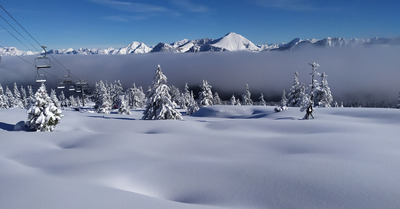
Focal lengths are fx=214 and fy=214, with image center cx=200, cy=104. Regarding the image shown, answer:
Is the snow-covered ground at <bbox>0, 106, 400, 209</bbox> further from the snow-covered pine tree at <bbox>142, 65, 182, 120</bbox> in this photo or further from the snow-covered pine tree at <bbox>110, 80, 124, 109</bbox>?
the snow-covered pine tree at <bbox>110, 80, 124, 109</bbox>

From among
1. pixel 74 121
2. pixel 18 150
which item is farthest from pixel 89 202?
pixel 74 121

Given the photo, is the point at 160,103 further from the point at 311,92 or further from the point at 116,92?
the point at 116,92

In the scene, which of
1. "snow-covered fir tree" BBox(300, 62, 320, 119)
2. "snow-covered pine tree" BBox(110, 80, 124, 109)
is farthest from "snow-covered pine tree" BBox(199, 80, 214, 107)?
"snow-covered fir tree" BBox(300, 62, 320, 119)

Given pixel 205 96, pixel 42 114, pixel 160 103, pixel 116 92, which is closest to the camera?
pixel 42 114

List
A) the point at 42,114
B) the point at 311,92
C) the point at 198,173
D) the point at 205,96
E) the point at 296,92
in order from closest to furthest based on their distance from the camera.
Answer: the point at 198,173 → the point at 42,114 → the point at 311,92 → the point at 296,92 → the point at 205,96

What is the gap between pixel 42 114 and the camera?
1783cm

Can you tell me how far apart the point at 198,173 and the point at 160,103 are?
2458 centimetres

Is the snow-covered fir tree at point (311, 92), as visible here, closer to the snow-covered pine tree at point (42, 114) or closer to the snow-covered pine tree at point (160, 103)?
the snow-covered pine tree at point (160, 103)

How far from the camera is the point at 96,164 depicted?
838 cm

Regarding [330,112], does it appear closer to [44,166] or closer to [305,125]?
[305,125]

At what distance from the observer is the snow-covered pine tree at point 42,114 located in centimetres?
1758

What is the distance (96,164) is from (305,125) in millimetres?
16568

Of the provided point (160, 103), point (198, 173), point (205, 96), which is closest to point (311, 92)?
point (160, 103)

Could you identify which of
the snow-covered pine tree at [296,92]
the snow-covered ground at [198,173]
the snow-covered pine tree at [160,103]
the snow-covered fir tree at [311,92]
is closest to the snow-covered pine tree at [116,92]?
the snow-covered pine tree at [160,103]
